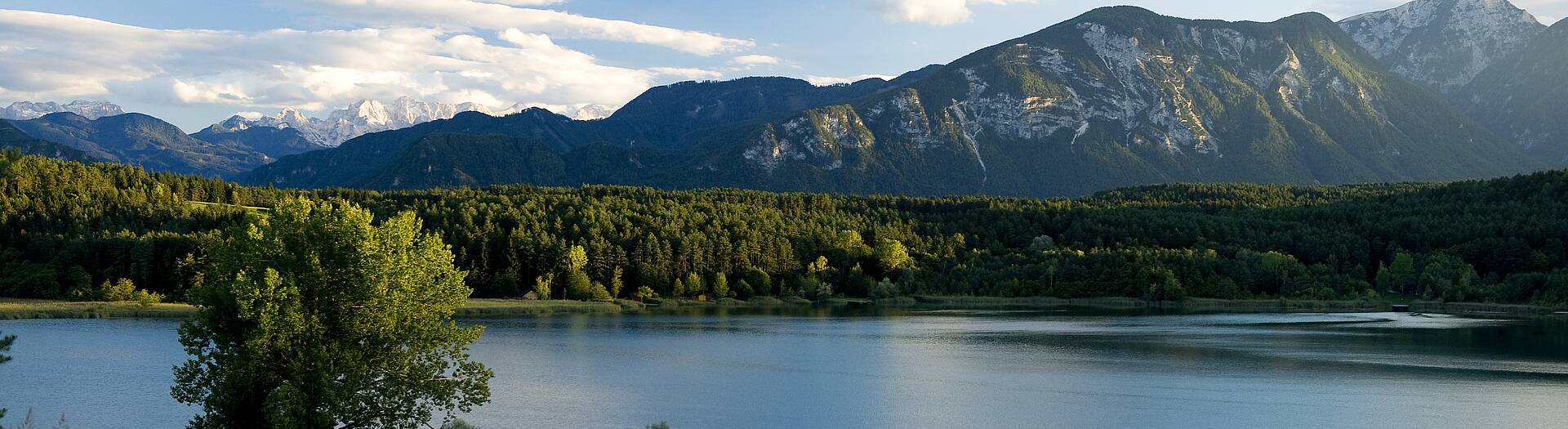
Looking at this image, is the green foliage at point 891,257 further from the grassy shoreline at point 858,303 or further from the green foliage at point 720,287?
the green foliage at point 720,287

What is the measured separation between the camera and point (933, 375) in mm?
67375

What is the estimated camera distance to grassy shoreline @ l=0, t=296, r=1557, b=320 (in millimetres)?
102875

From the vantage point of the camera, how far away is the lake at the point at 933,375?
168ft

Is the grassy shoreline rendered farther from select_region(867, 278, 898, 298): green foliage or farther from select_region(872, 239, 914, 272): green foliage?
select_region(872, 239, 914, 272): green foliage

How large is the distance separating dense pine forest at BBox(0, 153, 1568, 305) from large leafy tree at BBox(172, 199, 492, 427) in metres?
87.9

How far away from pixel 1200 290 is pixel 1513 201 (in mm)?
53389

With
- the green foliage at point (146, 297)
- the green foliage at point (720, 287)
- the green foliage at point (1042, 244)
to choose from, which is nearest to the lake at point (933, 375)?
the green foliage at point (146, 297)

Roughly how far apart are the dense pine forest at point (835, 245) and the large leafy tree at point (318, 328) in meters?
87.9

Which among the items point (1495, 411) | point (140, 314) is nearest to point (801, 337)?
point (1495, 411)

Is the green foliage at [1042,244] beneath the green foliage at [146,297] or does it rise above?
above

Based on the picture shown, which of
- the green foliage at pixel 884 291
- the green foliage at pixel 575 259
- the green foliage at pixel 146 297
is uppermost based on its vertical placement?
the green foliage at pixel 575 259

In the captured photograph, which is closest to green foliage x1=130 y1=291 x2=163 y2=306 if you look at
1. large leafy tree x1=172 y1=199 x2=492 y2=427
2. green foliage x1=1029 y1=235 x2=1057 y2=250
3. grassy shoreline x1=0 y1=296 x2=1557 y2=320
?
grassy shoreline x1=0 y1=296 x2=1557 y2=320

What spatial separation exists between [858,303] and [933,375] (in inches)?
3072

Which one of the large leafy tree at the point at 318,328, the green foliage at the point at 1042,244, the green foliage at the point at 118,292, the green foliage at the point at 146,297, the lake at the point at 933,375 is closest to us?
the large leafy tree at the point at 318,328
